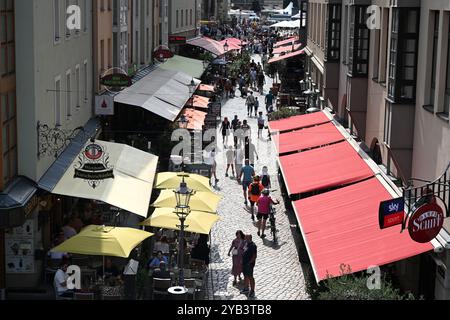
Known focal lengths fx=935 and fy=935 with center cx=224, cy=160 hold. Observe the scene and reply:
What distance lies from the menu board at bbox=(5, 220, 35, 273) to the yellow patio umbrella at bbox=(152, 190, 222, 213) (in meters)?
4.16

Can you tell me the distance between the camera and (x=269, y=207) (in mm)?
24859

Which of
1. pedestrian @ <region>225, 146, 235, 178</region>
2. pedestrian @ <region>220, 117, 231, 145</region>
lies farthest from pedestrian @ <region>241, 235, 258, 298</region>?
pedestrian @ <region>220, 117, 231, 145</region>

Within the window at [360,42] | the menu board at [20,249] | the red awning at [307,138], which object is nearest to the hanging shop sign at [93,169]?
the menu board at [20,249]

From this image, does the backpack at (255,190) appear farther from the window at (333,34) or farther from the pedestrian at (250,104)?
the pedestrian at (250,104)

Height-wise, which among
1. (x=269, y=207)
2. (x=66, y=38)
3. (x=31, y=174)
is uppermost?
(x=66, y=38)

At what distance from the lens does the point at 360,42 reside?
25.9 metres

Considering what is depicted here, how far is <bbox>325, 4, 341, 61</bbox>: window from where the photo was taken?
110 ft

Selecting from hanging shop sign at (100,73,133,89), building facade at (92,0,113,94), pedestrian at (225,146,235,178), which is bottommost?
pedestrian at (225,146,235,178)

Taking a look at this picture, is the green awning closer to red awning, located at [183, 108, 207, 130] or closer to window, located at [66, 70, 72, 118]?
red awning, located at [183, 108, 207, 130]

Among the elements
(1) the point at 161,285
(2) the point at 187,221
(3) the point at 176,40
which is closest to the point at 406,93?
(2) the point at 187,221
